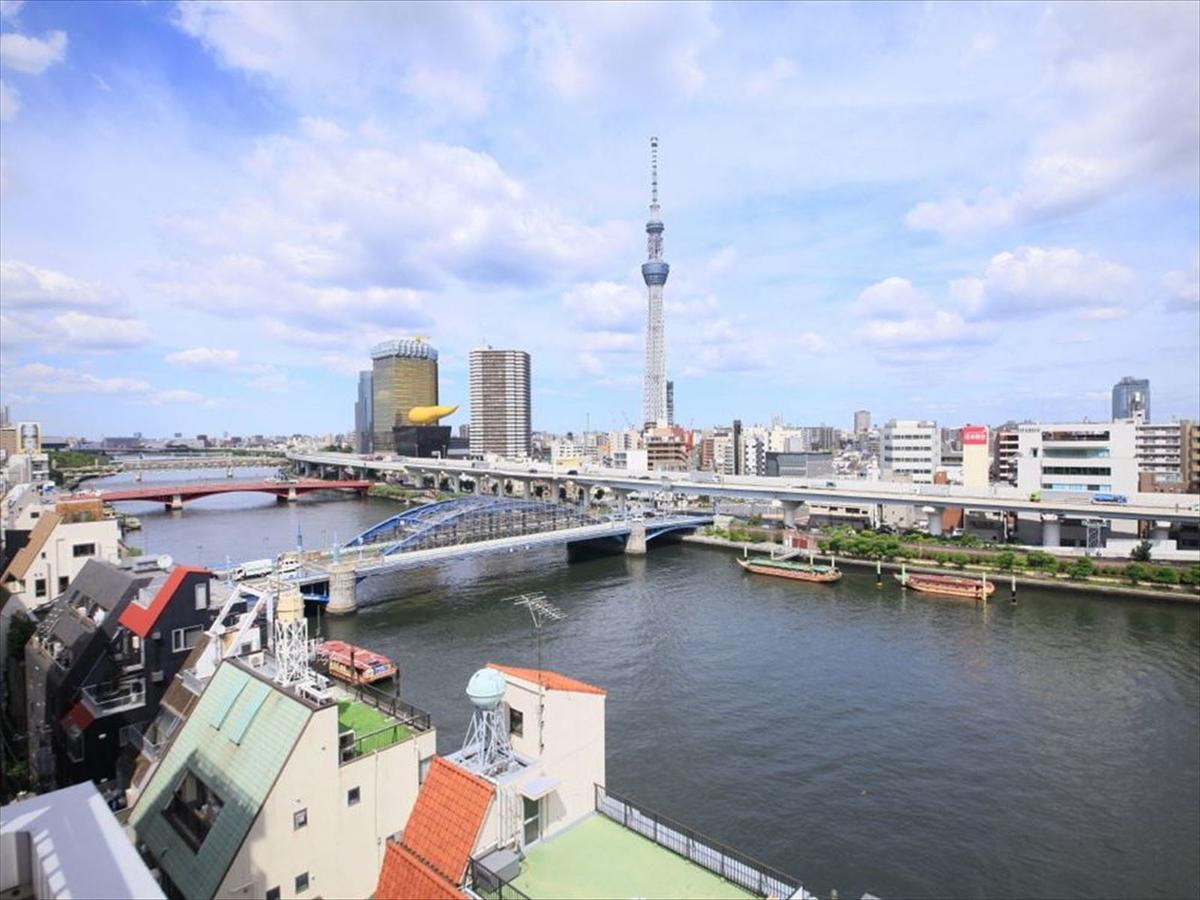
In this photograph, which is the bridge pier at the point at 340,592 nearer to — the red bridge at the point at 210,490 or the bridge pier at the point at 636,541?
the bridge pier at the point at 636,541

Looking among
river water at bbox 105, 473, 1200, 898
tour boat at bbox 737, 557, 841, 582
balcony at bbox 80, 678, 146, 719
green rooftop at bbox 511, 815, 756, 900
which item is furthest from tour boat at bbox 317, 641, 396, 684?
tour boat at bbox 737, 557, 841, 582

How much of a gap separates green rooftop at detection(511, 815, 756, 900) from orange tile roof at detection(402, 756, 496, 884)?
640 mm

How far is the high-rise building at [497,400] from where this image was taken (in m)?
133

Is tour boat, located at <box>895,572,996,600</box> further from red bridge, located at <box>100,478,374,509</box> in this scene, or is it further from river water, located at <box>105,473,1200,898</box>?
red bridge, located at <box>100,478,374,509</box>

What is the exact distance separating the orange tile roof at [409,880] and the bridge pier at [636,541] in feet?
114

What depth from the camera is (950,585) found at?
3141 centimetres

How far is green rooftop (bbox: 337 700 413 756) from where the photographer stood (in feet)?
30.9

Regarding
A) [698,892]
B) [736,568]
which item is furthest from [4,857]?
[736,568]

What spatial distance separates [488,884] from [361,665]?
1587 centimetres

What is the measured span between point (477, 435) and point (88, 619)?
123 meters

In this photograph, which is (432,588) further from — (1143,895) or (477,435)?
(477,435)

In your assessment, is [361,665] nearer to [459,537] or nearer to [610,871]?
[459,537]

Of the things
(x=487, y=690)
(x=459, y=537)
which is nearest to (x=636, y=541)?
(x=459, y=537)

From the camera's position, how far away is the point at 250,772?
27.0 feet
